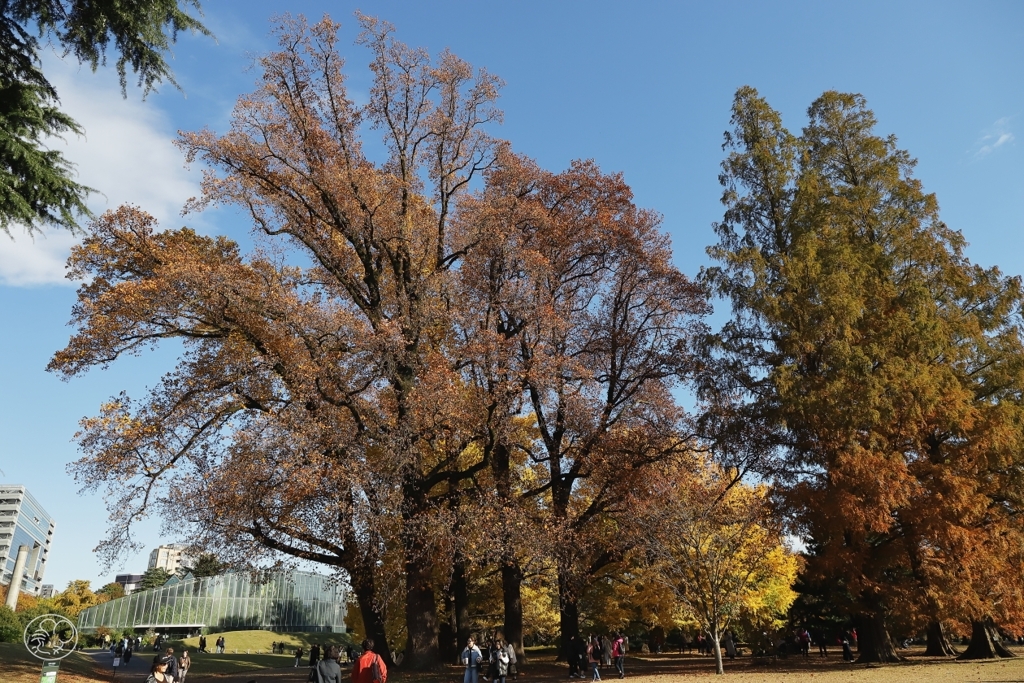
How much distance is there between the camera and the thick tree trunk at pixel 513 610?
23.8m

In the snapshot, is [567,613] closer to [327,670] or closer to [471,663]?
[471,663]

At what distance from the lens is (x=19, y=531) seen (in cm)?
15125

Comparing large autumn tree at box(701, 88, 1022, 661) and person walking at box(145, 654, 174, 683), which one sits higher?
large autumn tree at box(701, 88, 1022, 661)

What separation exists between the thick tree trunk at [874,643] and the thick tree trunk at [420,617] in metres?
14.2

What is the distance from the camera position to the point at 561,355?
21500 mm

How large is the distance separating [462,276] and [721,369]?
31.1 ft

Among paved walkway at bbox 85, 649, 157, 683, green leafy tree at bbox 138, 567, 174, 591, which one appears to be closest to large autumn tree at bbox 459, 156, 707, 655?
paved walkway at bbox 85, 649, 157, 683

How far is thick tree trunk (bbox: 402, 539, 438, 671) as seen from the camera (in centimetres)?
2003

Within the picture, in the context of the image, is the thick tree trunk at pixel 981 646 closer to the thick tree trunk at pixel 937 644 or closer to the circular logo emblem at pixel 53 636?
the thick tree trunk at pixel 937 644

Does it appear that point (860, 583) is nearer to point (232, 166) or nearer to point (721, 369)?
point (721, 369)

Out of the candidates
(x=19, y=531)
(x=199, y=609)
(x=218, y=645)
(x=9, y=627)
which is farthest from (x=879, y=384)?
(x=19, y=531)

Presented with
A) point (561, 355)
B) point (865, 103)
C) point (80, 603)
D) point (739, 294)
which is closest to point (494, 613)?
point (561, 355)

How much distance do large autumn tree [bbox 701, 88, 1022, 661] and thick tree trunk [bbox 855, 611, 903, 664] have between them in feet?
0.20

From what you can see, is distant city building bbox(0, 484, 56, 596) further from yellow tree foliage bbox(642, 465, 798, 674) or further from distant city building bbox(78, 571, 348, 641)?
yellow tree foliage bbox(642, 465, 798, 674)
